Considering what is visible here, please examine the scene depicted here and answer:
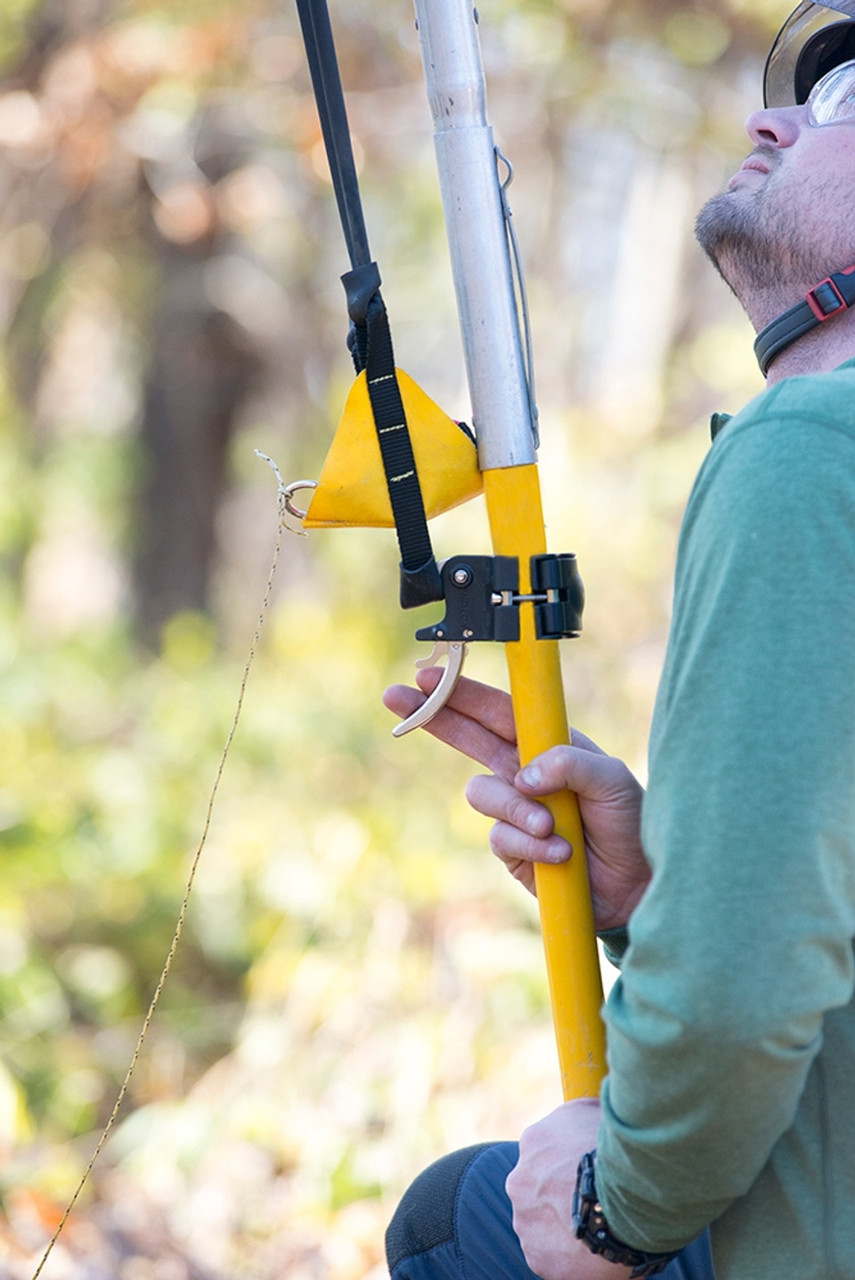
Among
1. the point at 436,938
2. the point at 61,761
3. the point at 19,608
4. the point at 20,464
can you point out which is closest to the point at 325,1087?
the point at 436,938

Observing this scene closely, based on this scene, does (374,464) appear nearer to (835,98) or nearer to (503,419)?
(503,419)

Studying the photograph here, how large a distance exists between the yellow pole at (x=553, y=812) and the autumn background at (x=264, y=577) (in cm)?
194

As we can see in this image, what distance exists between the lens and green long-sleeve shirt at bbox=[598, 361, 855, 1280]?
2.96ft

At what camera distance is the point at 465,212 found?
1.39 metres

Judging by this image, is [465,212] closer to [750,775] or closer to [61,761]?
[750,775]

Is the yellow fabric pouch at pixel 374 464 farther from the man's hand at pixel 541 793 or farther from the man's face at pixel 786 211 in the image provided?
the man's face at pixel 786 211

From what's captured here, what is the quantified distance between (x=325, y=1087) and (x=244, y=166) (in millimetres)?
4646

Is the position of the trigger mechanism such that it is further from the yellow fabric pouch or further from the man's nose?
the man's nose

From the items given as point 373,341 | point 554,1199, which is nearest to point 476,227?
point 373,341

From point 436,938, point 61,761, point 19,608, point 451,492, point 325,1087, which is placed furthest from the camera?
point 19,608

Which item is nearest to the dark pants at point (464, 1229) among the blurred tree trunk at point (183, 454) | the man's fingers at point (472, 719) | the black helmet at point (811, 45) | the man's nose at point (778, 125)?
the man's fingers at point (472, 719)

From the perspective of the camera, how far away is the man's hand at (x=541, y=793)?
1351 millimetres

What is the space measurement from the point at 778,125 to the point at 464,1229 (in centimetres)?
139

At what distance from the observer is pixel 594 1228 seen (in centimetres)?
111
